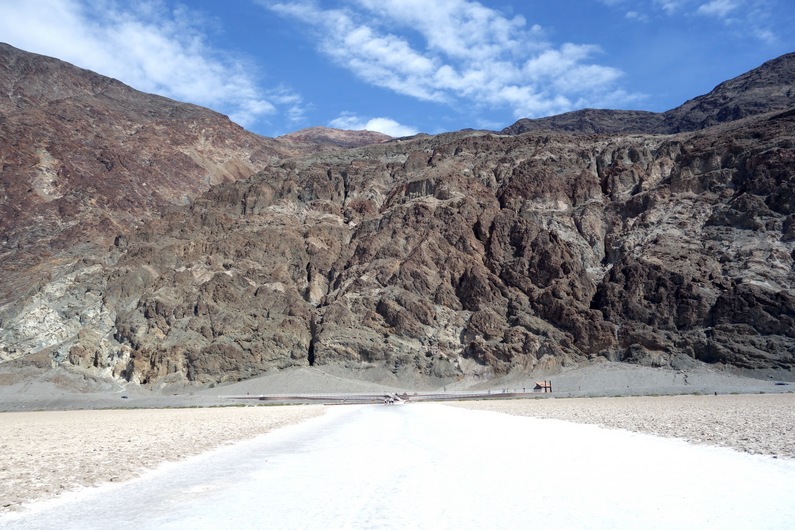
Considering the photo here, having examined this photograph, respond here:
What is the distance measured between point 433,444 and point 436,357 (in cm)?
6206

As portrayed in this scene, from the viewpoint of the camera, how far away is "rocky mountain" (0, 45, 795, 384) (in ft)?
248

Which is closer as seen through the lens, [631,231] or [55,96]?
[631,231]

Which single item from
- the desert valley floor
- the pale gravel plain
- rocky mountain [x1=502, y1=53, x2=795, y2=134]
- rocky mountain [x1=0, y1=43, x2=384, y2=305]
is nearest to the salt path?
the desert valley floor

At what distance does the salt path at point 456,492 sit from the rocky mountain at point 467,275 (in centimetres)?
6430

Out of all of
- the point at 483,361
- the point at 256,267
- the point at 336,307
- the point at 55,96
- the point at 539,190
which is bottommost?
the point at 483,361

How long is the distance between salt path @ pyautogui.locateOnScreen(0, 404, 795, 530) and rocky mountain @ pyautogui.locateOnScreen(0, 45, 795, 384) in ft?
211

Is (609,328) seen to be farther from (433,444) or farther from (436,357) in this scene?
(433,444)

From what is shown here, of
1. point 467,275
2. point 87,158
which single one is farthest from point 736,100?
point 87,158

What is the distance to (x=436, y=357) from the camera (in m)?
77.8

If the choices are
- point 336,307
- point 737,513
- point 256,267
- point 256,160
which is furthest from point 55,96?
point 737,513

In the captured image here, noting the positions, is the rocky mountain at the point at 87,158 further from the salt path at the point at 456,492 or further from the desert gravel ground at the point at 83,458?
the salt path at the point at 456,492

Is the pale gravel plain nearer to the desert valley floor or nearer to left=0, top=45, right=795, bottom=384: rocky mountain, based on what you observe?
the desert valley floor

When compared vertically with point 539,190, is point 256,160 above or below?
above

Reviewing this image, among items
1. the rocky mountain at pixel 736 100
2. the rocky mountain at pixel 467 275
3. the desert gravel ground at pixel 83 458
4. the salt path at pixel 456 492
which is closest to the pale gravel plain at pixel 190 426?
the desert gravel ground at pixel 83 458
